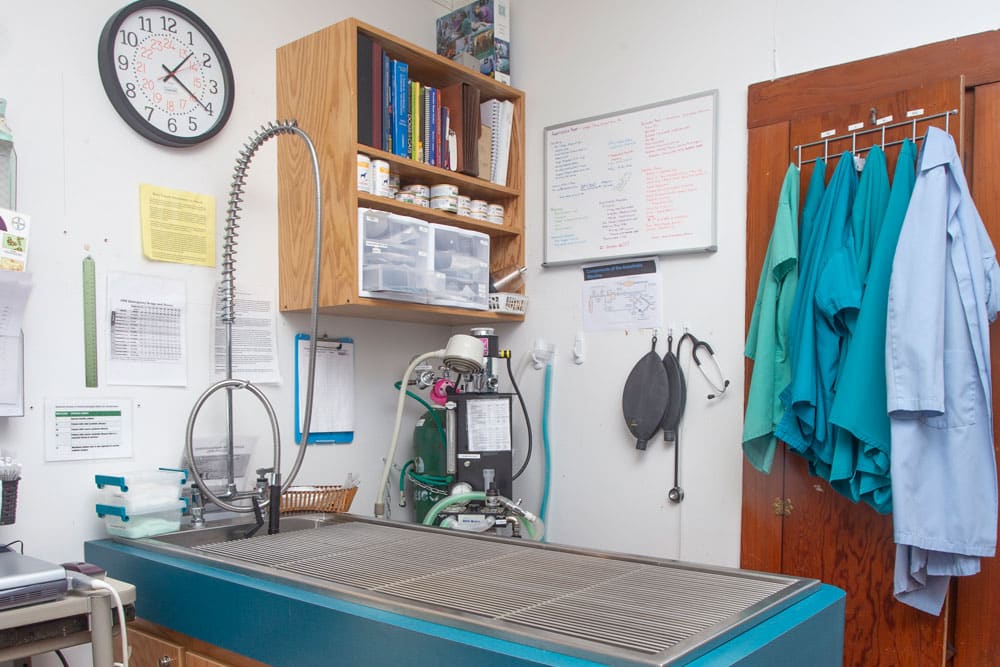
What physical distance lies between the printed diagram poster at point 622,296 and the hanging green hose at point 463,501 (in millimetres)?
680

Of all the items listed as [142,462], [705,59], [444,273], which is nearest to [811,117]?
[705,59]

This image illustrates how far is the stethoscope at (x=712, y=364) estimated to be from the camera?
2225 mm

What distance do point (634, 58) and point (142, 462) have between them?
1873mm

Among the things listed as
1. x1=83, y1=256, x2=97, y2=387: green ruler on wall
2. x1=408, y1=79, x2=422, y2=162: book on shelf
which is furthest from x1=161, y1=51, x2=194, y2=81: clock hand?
x1=408, y1=79, x2=422, y2=162: book on shelf

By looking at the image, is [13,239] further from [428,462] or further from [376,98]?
[428,462]

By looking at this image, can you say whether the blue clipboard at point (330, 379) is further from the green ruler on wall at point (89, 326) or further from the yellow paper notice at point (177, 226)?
the green ruler on wall at point (89, 326)

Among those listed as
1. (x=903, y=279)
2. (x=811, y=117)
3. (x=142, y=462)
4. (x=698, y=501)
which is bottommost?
(x=698, y=501)

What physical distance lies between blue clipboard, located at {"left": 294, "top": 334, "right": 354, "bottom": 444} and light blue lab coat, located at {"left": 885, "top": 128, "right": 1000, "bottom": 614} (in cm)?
154

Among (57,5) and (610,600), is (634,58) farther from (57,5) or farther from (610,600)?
(610,600)

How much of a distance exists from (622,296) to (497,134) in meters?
0.72

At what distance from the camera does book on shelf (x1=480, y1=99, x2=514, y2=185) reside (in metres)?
2.62

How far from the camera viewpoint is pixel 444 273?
232 centimetres

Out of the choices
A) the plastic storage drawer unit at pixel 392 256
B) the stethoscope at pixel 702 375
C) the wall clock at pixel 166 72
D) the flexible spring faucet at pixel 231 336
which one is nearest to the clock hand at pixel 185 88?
the wall clock at pixel 166 72

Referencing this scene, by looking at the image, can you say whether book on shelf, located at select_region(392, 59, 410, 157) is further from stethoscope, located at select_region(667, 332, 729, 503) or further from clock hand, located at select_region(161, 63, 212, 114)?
stethoscope, located at select_region(667, 332, 729, 503)
